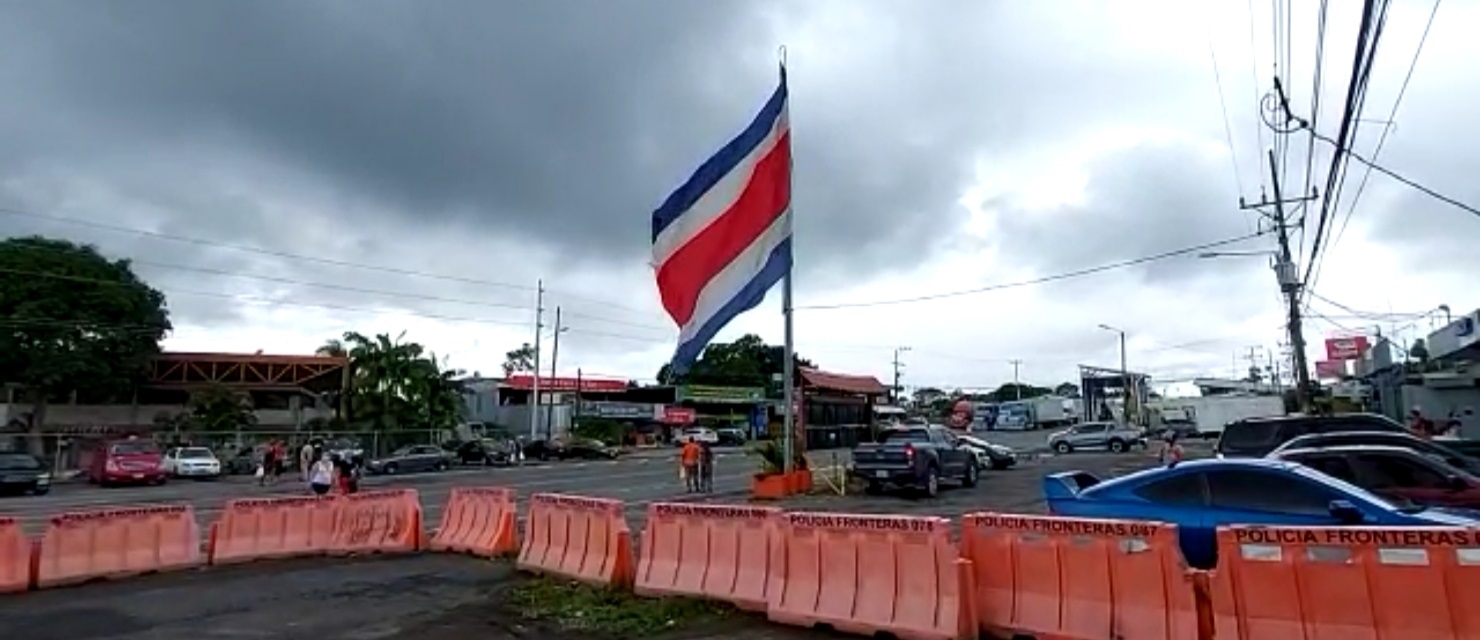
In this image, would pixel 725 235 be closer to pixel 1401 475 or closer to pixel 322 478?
pixel 1401 475

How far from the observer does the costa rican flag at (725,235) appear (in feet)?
62.5

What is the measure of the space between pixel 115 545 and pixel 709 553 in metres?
8.50

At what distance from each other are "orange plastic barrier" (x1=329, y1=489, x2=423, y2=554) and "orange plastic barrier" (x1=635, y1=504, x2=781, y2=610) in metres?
6.71

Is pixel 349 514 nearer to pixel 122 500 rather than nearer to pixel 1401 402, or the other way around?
pixel 122 500

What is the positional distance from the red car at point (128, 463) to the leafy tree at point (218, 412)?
42.0 ft

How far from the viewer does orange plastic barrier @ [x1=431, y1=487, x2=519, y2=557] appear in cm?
1628

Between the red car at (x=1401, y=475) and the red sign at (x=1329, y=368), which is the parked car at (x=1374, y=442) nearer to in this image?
the red car at (x=1401, y=475)

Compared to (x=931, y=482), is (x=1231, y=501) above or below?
above

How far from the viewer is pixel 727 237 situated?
65.6 feet

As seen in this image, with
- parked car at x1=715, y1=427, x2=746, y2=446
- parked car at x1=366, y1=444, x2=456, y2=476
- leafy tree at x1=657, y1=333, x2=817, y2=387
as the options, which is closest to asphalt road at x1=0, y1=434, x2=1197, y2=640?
parked car at x1=366, y1=444, x2=456, y2=476

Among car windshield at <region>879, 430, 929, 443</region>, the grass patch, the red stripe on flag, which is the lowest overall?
the grass patch

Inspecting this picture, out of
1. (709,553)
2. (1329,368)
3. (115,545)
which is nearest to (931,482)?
(709,553)

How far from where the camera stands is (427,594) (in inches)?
498

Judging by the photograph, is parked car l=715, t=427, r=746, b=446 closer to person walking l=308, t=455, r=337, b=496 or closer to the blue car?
person walking l=308, t=455, r=337, b=496
